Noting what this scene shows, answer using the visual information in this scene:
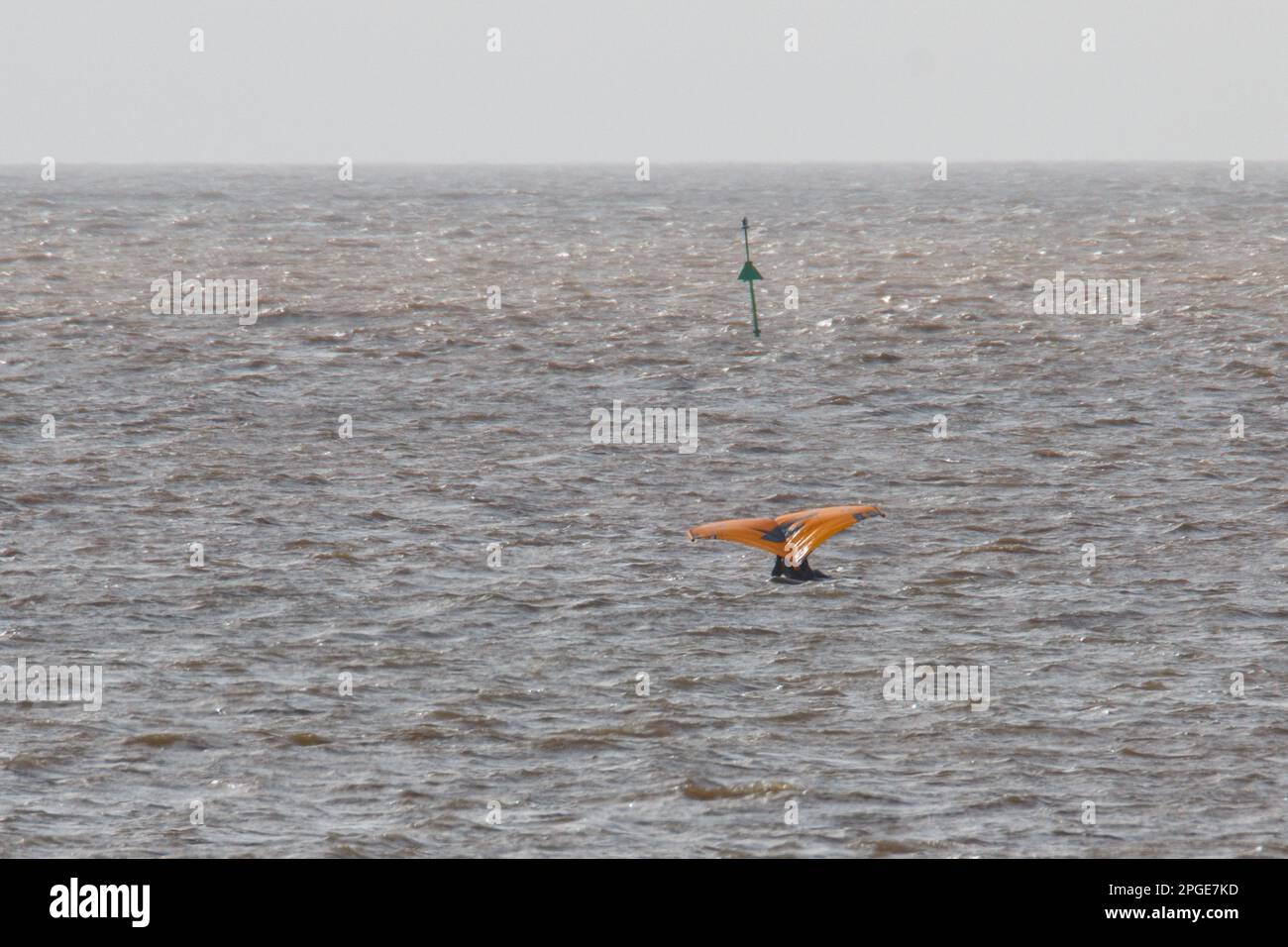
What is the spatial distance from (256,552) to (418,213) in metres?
118

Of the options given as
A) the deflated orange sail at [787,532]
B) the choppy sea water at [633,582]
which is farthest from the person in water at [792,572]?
the choppy sea water at [633,582]

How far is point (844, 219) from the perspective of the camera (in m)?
138

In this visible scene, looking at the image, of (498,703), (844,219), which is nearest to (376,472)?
(498,703)

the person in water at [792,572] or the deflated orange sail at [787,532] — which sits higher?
the deflated orange sail at [787,532]

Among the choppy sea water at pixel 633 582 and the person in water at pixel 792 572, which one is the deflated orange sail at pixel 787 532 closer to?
the person in water at pixel 792 572

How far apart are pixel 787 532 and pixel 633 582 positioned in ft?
8.48

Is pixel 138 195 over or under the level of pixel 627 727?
over

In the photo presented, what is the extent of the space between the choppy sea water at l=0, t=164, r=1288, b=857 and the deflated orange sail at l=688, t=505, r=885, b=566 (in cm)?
77

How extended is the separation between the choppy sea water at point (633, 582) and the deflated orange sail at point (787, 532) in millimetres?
768

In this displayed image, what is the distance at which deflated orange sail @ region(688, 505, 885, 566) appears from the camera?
1196 inches

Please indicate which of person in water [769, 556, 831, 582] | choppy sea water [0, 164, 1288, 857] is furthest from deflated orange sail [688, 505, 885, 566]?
choppy sea water [0, 164, 1288, 857]

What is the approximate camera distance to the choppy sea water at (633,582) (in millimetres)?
21172

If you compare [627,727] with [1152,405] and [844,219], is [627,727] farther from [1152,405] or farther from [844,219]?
[844,219]

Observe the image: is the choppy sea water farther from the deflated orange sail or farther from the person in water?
the deflated orange sail
